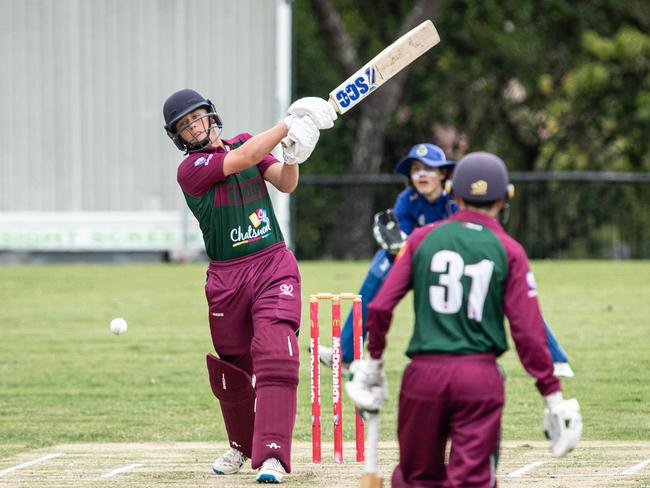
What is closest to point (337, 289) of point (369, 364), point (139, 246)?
point (139, 246)

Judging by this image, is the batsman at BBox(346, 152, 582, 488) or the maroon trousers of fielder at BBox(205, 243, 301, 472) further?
the maroon trousers of fielder at BBox(205, 243, 301, 472)

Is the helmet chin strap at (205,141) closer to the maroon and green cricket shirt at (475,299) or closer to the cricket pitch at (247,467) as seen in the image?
the cricket pitch at (247,467)

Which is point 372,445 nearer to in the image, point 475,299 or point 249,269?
point 475,299

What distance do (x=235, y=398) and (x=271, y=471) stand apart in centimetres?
64

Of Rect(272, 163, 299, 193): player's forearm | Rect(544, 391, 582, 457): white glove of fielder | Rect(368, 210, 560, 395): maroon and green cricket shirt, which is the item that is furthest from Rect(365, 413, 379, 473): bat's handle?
Rect(272, 163, 299, 193): player's forearm

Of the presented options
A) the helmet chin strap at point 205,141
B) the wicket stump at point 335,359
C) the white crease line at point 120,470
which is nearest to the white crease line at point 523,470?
the wicket stump at point 335,359

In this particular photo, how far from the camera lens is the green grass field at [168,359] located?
28.0 feet

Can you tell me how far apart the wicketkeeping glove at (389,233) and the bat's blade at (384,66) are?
237 cm

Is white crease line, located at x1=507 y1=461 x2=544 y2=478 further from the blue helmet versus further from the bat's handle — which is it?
the blue helmet

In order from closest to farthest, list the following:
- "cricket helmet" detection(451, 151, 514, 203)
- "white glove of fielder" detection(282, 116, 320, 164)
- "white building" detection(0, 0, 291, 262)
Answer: "cricket helmet" detection(451, 151, 514, 203), "white glove of fielder" detection(282, 116, 320, 164), "white building" detection(0, 0, 291, 262)

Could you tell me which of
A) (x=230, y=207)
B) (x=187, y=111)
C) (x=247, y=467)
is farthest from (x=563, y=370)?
(x=187, y=111)

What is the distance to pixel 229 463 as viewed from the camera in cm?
664

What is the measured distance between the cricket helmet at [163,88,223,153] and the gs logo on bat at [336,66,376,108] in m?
Answer: 0.67

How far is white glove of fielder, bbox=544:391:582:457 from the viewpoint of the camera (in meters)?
4.70
